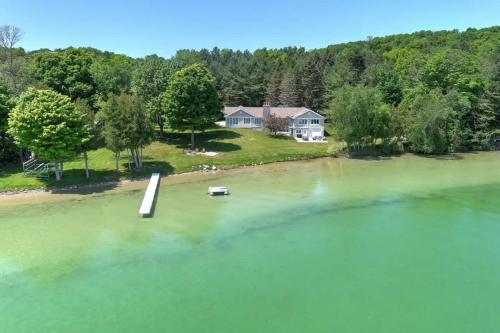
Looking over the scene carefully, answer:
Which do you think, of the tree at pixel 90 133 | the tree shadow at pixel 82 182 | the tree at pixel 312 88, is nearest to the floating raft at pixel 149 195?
the tree shadow at pixel 82 182

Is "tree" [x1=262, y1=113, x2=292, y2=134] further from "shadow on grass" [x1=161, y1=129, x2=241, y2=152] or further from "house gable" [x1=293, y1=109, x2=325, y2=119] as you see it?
"shadow on grass" [x1=161, y1=129, x2=241, y2=152]

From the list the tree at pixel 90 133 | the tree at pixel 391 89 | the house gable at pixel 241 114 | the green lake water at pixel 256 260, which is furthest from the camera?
the house gable at pixel 241 114

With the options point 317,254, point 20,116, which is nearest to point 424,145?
point 317,254

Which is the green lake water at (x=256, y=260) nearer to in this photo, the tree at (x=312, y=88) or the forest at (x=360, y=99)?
the forest at (x=360, y=99)

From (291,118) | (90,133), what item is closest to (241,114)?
(291,118)

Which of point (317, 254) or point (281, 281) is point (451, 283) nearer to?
point (317, 254)

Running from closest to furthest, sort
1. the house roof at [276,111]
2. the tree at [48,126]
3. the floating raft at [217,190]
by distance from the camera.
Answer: the tree at [48,126], the floating raft at [217,190], the house roof at [276,111]

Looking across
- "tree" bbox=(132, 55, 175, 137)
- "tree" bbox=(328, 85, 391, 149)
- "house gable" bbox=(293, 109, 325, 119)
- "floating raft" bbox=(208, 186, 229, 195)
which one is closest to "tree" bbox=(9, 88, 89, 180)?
"floating raft" bbox=(208, 186, 229, 195)

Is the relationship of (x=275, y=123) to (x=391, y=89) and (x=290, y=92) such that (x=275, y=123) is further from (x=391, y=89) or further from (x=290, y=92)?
(x=391, y=89)
